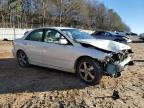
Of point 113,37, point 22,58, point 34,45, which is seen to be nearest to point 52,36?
point 34,45

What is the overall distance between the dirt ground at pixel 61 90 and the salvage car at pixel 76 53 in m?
0.36

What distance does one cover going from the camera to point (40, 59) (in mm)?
9602

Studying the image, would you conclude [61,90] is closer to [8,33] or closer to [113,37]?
[113,37]

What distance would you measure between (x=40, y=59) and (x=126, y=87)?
3.09 metres

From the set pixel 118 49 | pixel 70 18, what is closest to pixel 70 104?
pixel 118 49

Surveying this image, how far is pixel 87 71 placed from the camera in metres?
8.05

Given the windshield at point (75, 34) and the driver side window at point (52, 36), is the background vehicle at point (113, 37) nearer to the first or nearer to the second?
the windshield at point (75, 34)

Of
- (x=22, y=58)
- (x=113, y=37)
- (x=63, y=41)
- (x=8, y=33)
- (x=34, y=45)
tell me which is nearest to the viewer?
(x=63, y=41)

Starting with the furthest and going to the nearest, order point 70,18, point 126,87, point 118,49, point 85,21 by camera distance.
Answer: point 85,21 < point 70,18 < point 118,49 < point 126,87

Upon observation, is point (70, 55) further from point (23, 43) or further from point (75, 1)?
point (75, 1)

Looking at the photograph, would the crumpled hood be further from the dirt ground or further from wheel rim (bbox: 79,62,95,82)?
the dirt ground

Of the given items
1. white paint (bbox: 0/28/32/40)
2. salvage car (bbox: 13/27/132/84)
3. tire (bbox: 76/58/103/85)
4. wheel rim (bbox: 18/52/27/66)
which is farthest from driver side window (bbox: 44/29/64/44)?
white paint (bbox: 0/28/32/40)

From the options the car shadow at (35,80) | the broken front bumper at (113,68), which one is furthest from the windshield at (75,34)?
the broken front bumper at (113,68)

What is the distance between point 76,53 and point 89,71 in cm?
64
